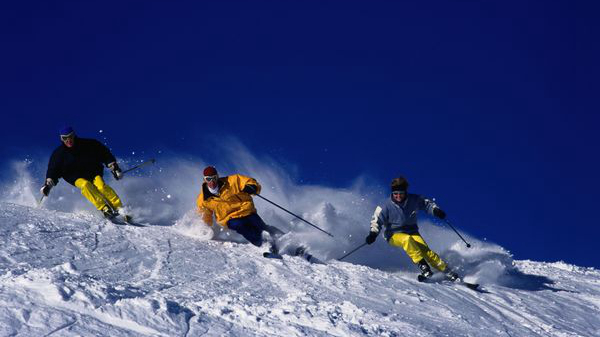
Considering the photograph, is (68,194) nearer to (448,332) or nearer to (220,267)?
(220,267)

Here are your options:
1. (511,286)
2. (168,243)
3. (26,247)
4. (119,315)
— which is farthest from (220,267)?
(511,286)

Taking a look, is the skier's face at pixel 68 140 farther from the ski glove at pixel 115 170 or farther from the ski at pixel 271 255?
the ski at pixel 271 255

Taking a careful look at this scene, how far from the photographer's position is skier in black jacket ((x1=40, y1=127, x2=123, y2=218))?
30.5 ft

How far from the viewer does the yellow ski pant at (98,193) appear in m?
9.24

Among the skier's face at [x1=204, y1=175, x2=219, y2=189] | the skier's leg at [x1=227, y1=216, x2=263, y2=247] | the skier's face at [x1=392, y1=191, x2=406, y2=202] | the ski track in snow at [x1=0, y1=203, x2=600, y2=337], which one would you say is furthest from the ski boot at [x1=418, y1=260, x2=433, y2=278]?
the skier's face at [x1=204, y1=175, x2=219, y2=189]

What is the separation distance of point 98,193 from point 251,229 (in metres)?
2.77

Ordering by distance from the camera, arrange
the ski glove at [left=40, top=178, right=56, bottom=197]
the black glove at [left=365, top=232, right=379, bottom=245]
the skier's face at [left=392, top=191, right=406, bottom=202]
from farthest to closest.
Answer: the ski glove at [left=40, top=178, right=56, bottom=197], the skier's face at [left=392, top=191, right=406, bottom=202], the black glove at [left=365, top=232, right=379, bottom=245]

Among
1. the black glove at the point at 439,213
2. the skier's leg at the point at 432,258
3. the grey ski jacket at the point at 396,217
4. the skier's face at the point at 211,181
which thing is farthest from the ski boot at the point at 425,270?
the skier's face at the point at 211,181

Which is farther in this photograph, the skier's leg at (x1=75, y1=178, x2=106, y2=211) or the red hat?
the skier's leg at (x1=75, y1=178, x2=106, y2=211)

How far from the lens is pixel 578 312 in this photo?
8.12 metres

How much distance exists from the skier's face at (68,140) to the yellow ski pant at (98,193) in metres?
0.72

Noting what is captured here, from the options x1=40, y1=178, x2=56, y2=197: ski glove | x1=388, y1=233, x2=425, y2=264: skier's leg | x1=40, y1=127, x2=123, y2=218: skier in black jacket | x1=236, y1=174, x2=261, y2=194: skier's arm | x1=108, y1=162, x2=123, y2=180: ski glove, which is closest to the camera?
x1=388, y1=233, x2=425, y2=264: skier's leg

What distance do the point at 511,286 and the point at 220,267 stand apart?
5.24 m

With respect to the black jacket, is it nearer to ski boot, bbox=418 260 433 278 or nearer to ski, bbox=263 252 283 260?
ski, bbox=263 252 283 260
